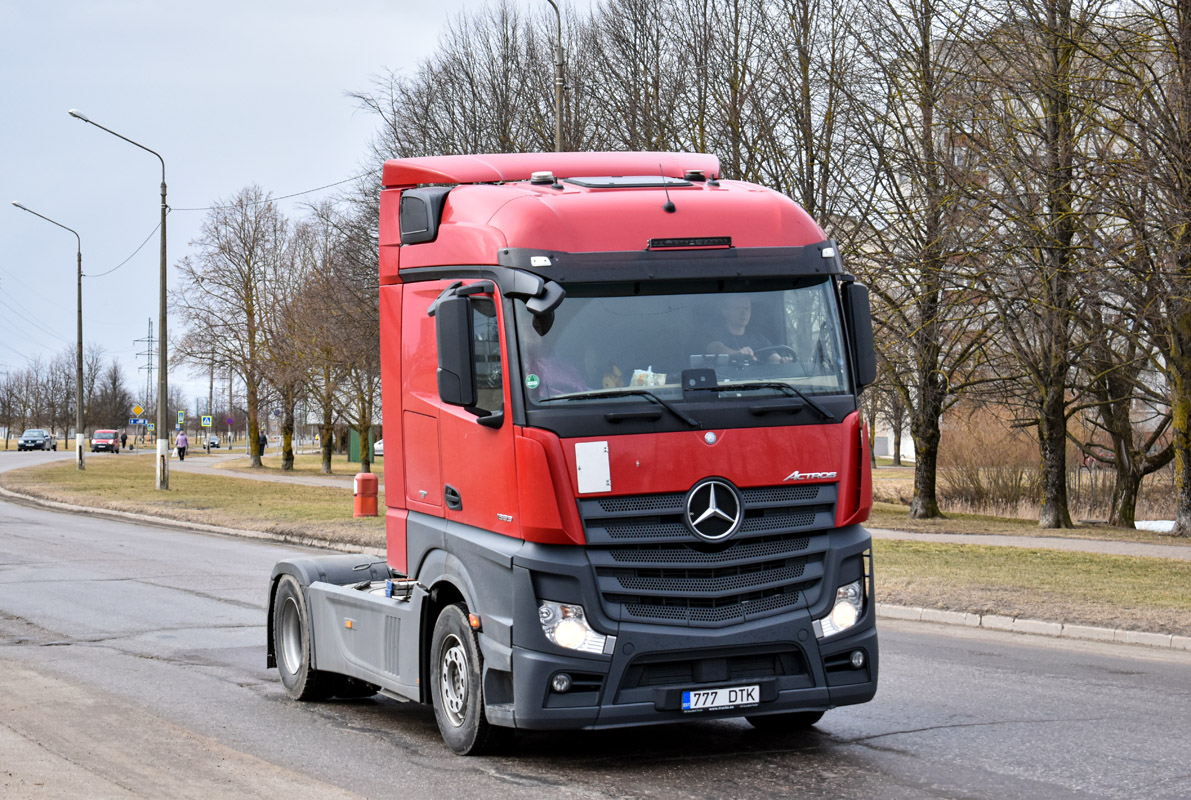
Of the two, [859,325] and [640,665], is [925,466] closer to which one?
[859,325]

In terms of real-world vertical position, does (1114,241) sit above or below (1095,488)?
above

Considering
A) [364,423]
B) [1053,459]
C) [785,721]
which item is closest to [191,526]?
[1053,459]

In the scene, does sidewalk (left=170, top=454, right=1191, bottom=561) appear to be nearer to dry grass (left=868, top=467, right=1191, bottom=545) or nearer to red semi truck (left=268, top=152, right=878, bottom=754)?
dry grass (left=868, top=467, right=1191, bottom=545)

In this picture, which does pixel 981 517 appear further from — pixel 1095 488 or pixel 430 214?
pixel 430 214

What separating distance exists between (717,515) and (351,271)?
3527 centimetres

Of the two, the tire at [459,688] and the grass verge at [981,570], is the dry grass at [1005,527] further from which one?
the tire at [459,688]

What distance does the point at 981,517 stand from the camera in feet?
99.8

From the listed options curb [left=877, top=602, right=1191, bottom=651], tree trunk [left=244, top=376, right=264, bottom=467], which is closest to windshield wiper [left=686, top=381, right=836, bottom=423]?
curb [left=877, top=602, right=1191, bottom=651]

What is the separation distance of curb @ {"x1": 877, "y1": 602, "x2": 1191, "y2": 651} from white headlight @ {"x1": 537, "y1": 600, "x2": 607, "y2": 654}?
719 centimetres

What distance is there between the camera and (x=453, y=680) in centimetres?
732

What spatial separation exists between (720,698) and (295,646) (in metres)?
3.71

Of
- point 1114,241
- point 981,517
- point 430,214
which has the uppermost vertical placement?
point 1114,241

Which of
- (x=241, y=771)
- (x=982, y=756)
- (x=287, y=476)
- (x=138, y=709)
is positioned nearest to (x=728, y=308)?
(x=982, y=756)

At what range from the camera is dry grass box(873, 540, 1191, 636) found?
42.5ft
